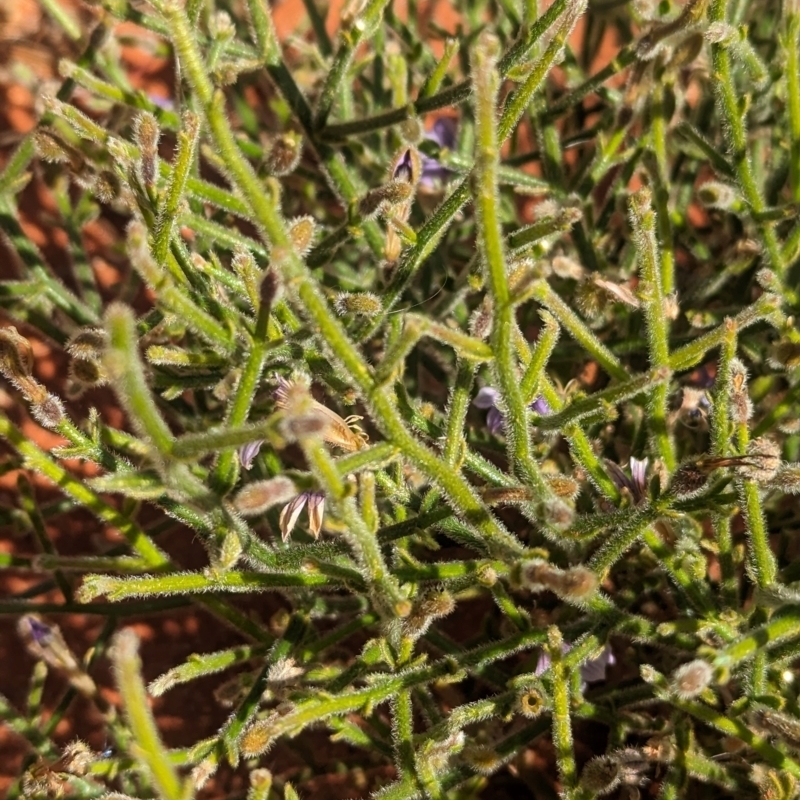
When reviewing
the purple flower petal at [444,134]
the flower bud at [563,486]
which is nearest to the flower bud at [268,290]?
the flower bud at [563,486]

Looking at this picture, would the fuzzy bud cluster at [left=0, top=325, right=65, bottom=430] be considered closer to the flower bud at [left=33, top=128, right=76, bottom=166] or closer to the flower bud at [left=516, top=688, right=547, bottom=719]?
the flower bud at [left=33, top=128, right=76, bottom=166]

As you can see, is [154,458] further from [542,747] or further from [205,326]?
[542,747]

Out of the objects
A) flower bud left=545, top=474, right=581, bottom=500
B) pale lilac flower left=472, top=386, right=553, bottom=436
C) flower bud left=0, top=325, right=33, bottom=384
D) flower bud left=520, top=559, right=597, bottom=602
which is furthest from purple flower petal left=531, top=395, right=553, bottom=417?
flower bud left=0, top=325, right=33, bottom=384

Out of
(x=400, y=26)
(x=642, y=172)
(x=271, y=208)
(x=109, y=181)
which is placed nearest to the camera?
(x=271, y=208)

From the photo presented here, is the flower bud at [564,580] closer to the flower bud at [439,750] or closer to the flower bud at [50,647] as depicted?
the flower bud at [439,750]

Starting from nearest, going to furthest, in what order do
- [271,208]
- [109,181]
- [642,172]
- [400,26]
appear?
[271,208] < [109,181] < [642,172] < [400,26]

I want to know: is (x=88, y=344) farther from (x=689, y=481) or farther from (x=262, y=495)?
(x=689, y=481)

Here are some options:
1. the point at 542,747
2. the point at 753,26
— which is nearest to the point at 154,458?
the point at 542,747
